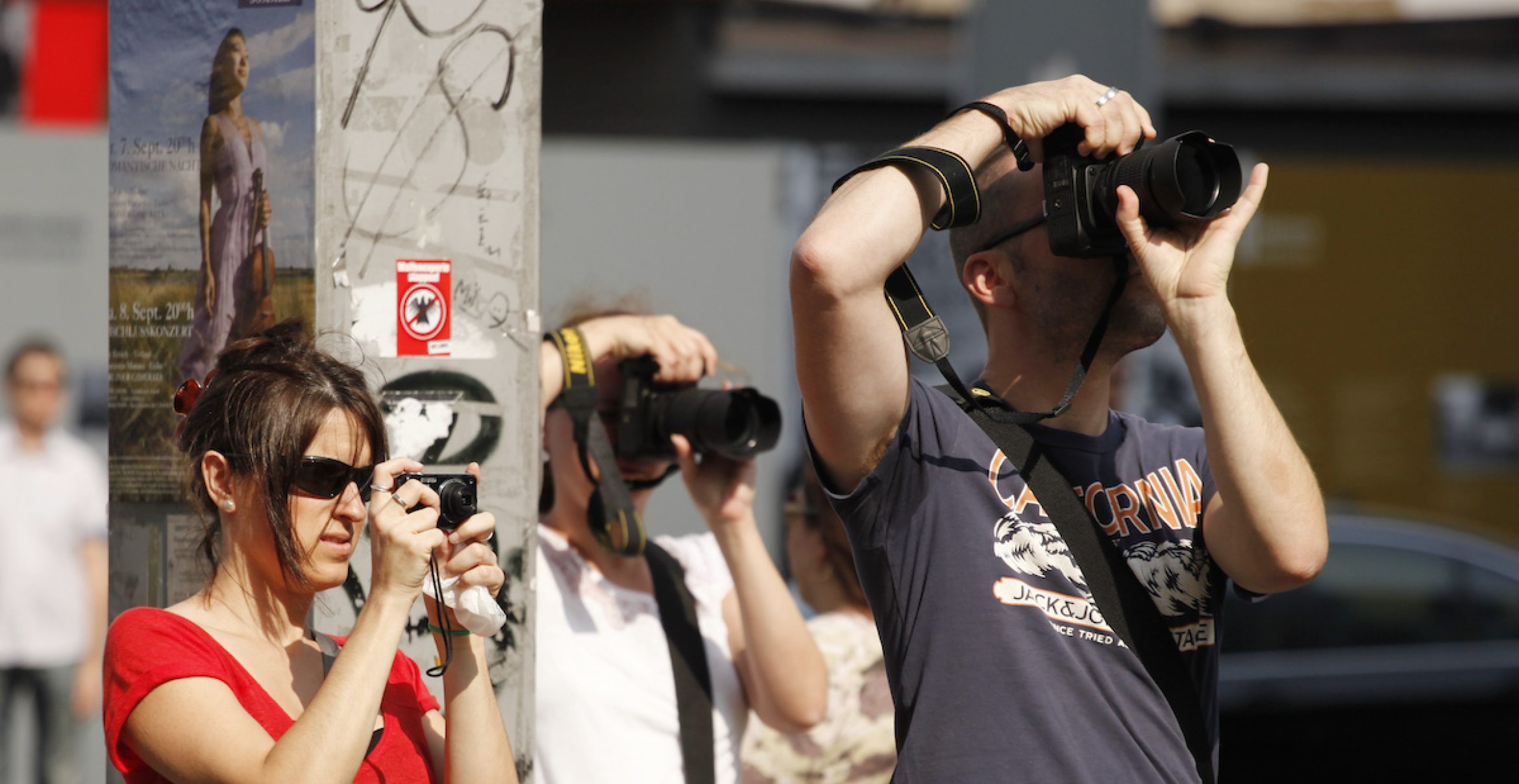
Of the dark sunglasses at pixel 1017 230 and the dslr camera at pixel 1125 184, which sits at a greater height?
the dslr camera at pixel 1125 184

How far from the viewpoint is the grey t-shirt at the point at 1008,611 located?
1686 mm

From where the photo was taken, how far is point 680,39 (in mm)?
8594

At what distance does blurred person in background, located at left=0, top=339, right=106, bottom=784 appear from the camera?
5.60 metres

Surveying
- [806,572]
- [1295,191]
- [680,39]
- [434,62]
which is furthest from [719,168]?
[434,62]

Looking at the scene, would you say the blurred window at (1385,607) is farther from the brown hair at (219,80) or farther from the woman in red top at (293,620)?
the brown hair at (219,80)

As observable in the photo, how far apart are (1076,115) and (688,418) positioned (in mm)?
911

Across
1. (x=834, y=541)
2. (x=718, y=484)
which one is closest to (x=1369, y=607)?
(x=834, y=541)

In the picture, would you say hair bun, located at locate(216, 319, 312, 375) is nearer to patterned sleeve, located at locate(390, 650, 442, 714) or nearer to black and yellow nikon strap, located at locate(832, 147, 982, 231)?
patterned sleeve, located at locate(390, 650, 442, 714)

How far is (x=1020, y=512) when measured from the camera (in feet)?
5.85

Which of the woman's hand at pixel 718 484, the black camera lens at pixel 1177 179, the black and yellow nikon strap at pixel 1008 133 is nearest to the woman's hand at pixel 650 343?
the woman's hand at pixel 718 484

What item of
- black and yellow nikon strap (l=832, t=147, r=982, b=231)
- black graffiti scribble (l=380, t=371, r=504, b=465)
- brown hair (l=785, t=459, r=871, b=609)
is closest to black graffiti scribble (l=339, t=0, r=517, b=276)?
black graffiti scribble (l=380, t=371, r=504, b=465)

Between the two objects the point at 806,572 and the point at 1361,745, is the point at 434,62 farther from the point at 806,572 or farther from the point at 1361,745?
the point at 1361,745

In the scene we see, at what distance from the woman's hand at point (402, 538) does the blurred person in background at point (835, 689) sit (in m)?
1.01

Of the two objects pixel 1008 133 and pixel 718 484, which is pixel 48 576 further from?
pixel 1008 133
